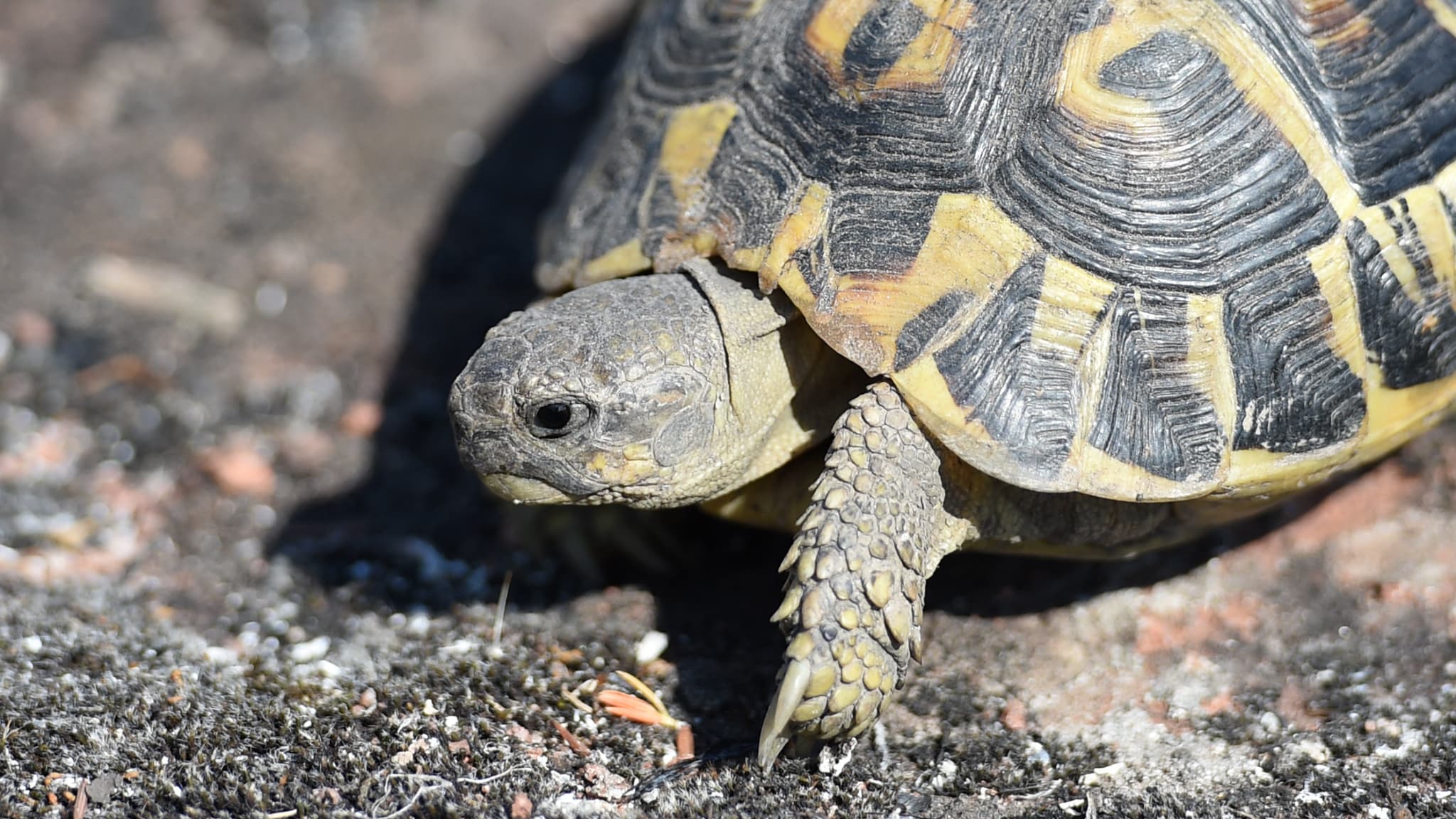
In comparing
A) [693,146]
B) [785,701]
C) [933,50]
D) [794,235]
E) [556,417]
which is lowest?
[785,701]

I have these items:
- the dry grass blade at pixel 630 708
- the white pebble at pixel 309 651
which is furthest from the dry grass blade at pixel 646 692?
the white pebble at pixel 309 651

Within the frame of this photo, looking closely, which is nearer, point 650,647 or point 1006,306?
point 1006,306

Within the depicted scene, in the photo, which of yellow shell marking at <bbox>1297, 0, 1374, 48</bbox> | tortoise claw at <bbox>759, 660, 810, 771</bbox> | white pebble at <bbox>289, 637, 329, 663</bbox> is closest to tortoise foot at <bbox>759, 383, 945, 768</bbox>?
tortoise claw at <bbox>759, 660, 810, 771</bbox>

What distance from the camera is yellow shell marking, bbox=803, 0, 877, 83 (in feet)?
9.27

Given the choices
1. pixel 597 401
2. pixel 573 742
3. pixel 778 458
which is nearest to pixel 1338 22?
pixel 778 458

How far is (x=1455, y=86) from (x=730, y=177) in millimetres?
1795

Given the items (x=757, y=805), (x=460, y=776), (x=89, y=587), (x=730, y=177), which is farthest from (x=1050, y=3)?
(x=89, y=587)

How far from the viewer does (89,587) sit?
328 centimetres

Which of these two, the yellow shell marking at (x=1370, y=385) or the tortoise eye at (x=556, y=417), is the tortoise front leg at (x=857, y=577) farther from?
the yellow shell marking at (x=1370, y=385)

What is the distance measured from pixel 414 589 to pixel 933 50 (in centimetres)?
199

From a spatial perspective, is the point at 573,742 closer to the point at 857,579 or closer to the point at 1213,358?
the point at 857,579

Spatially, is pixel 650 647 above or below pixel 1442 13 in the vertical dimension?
below

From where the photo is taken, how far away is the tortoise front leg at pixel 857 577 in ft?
8.03

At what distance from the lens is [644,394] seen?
263cm
